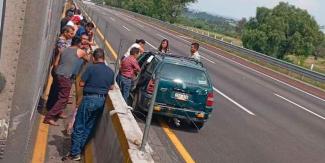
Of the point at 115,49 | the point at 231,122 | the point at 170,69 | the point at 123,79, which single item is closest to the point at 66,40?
the point at 123,79

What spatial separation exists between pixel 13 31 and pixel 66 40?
18.1ft

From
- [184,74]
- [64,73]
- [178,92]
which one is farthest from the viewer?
[184,74]

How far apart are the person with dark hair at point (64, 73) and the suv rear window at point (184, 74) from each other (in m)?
2.37

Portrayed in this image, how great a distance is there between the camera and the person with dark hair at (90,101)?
320 inches

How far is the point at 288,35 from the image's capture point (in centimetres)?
5781

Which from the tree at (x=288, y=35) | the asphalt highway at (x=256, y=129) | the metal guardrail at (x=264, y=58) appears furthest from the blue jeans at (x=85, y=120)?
the tree at (x=288, y=35)

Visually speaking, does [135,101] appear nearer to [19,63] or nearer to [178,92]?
[178,92]

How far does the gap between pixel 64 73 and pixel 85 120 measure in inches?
91.5

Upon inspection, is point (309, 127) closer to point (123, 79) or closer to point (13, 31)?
point (123, 79)

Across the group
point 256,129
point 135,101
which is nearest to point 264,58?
point 256,129

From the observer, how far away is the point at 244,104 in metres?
17.5

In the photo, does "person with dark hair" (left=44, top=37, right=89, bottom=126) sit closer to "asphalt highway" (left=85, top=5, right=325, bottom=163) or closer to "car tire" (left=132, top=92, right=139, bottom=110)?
"asphalt highway" (left=85, top=5, right=325, bottom=163)

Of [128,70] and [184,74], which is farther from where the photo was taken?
[184,74]

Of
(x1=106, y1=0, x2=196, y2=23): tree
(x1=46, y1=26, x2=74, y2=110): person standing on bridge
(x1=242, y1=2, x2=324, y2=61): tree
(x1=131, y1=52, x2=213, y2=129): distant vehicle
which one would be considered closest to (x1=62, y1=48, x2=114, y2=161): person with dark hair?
(x1=46, y1=26, x2=74, y2=110): person standing on bridge
